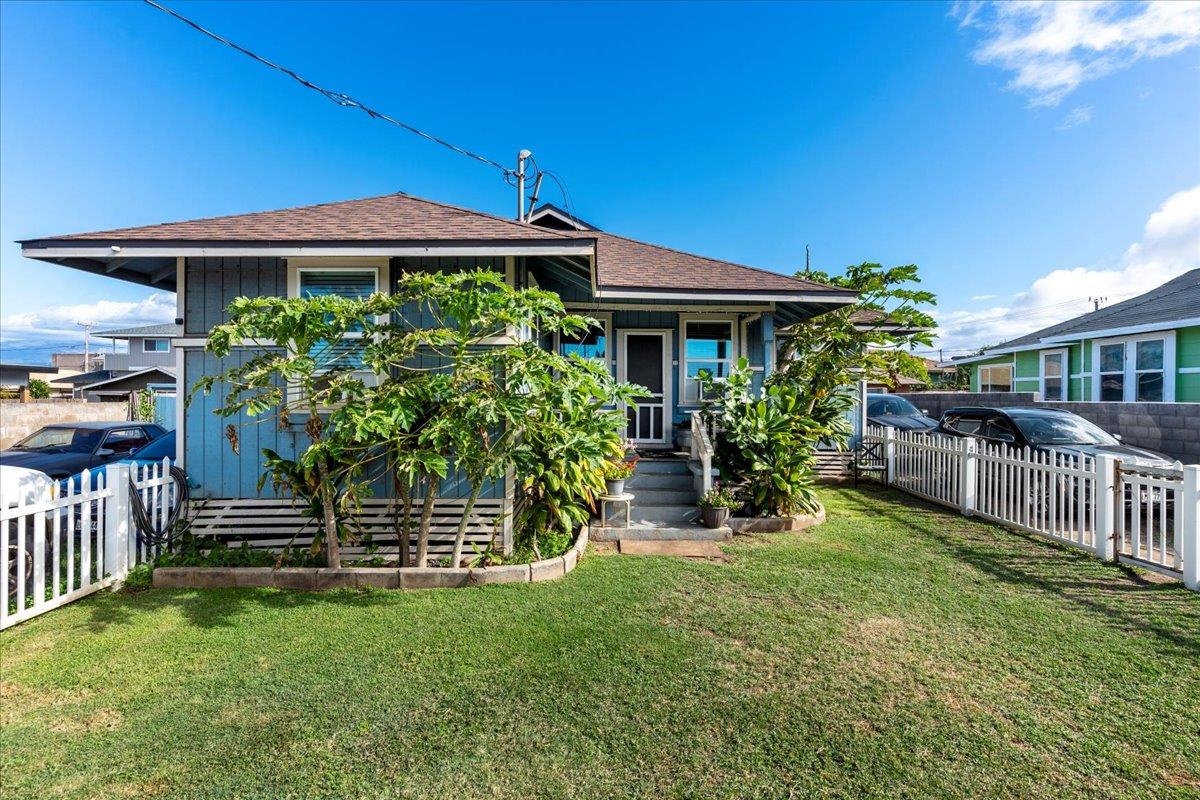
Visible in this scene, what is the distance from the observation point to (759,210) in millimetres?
17531

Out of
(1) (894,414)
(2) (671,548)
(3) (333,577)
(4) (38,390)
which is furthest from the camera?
(4) (38,390)

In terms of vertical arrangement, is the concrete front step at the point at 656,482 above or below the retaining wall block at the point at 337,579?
above

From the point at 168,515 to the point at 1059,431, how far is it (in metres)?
12.1

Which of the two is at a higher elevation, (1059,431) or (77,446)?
(1059,431)

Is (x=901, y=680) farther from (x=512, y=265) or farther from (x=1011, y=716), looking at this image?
(x=512, y=265)

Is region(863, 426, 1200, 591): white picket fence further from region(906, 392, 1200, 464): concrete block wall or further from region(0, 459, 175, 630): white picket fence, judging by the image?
region(0, 459, 175, 630): white picket fence

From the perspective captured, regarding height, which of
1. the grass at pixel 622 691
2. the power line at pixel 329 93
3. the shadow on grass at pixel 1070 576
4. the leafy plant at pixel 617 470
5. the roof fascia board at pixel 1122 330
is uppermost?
the power line at pixel 329 93

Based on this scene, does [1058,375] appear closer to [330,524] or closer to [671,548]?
[671,548]

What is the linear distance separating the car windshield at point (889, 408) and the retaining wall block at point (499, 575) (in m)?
13.2

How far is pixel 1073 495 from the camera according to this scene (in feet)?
19.3

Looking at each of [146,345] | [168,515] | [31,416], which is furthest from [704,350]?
[146,345]

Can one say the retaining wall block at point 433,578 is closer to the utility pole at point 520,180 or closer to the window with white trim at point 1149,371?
the utility pole at point 520,180

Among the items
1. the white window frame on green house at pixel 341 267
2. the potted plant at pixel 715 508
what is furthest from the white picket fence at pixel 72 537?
the potted plant at pixel 715 508

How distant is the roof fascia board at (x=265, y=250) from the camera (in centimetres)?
521
